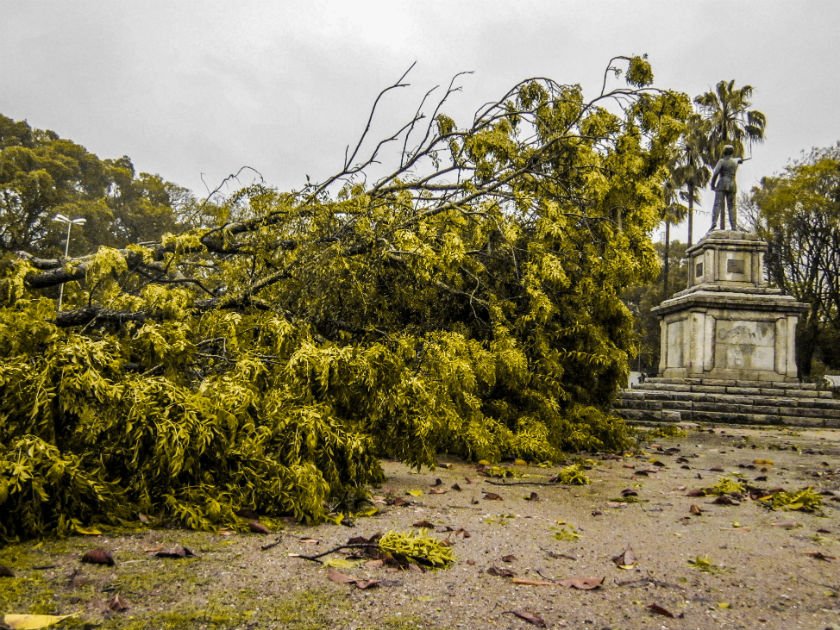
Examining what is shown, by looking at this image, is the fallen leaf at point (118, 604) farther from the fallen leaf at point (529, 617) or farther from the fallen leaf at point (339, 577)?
the fallen leaf at point (529, 617)

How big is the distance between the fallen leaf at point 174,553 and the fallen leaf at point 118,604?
615mm

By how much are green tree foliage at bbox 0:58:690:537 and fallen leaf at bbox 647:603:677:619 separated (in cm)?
194

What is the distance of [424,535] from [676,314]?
48.5 feet

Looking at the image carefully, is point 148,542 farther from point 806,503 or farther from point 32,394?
point 806,503

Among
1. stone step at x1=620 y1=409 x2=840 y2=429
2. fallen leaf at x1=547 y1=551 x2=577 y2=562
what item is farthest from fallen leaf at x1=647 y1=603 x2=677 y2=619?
stone step at x1=620 y1=409 x2=840 y2=429

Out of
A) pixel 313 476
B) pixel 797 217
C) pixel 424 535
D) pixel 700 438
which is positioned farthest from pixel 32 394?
pixel 797 217

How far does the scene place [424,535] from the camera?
12.1 ft

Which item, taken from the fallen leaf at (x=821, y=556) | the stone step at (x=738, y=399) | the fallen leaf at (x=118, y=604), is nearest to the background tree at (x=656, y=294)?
the stone step at (x=738, y=399)

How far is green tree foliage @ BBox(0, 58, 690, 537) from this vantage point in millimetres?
3576

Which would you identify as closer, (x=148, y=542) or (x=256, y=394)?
(x=148, y=542)

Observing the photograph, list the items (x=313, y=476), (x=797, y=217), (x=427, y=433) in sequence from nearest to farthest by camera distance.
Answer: (x=313, y=476) → (x=427, y=433) → (x=797, y=217)

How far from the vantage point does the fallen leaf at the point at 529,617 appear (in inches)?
102

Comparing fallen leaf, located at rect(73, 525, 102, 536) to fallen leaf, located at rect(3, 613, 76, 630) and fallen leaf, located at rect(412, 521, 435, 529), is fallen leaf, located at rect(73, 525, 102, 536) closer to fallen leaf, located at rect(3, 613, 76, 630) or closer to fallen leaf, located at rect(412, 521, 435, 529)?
fallen leaf, located at rect(3, 613, 76, 630)

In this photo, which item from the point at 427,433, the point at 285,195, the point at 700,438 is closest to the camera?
the point at 427,433
